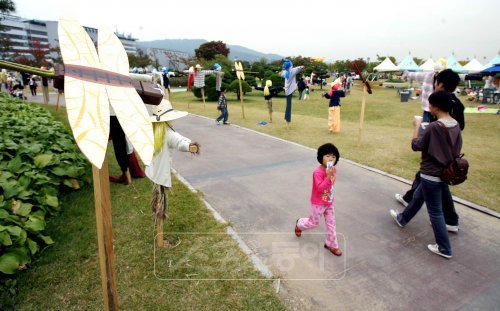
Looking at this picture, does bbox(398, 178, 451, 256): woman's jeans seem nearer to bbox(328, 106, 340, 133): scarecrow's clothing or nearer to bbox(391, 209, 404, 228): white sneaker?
bbox(391, 209, 404, 228): white sneaker

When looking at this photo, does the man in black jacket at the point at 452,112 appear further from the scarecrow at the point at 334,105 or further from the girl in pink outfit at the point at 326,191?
the scarecrow at the point at 334,105

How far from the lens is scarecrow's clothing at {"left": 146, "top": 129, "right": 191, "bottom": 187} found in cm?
331

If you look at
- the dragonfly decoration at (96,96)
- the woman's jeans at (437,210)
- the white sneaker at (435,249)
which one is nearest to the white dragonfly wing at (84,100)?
the dragonfly decoration at (96,96)

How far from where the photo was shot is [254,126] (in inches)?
431

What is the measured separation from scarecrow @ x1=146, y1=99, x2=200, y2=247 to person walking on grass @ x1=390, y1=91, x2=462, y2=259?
2596 mm

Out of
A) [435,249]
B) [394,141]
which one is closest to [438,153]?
[435,249]

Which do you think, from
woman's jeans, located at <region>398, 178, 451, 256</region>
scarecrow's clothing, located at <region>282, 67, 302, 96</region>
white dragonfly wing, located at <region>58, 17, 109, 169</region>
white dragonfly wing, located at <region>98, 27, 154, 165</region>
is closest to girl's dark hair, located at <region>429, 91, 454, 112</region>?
woman's jeans, located at <region>398, 178, 451, 256</region>

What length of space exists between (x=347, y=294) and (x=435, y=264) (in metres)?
1.23

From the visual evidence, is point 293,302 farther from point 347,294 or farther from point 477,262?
point 477,262

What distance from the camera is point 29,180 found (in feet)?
12.5

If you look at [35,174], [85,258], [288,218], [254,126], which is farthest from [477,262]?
[254,126]

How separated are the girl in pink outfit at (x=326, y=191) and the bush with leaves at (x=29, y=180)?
3.01 m

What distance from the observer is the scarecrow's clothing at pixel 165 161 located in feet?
10.9

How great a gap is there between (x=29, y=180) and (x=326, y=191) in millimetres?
3654
